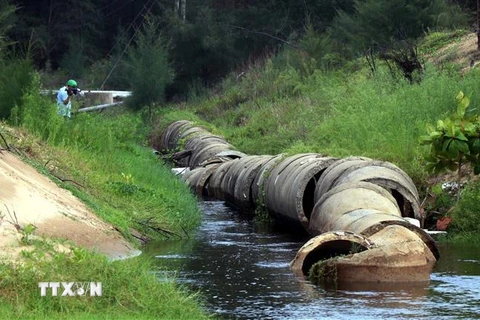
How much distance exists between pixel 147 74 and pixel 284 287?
1225 inches

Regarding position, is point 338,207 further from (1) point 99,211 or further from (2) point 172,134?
(2) point 172,134

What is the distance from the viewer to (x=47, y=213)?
1309 centimetres

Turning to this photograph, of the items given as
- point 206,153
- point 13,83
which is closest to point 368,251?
point 13,83

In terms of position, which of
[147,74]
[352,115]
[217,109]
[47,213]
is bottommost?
[217,109]

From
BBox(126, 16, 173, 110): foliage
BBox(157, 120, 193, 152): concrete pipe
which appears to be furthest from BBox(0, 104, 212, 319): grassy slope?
BBox(126, 16, 173, 110): foliage

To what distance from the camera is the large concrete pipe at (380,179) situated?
1628 centimetres

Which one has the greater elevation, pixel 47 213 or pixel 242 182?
pixel 47 213

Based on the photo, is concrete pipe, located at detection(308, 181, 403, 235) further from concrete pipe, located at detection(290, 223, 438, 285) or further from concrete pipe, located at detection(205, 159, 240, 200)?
concrete pipe, located at detection(205, 159, 240, 200)

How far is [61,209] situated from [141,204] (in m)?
3.26

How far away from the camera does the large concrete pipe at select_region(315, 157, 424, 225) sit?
1628cm

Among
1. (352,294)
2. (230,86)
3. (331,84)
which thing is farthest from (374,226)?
(230,86)

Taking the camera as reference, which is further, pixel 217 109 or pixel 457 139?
pixel 217 109

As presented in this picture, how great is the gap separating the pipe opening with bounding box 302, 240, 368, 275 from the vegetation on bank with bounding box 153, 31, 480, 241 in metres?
3.10

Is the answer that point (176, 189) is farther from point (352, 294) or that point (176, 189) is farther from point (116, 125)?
point (352, 294)
